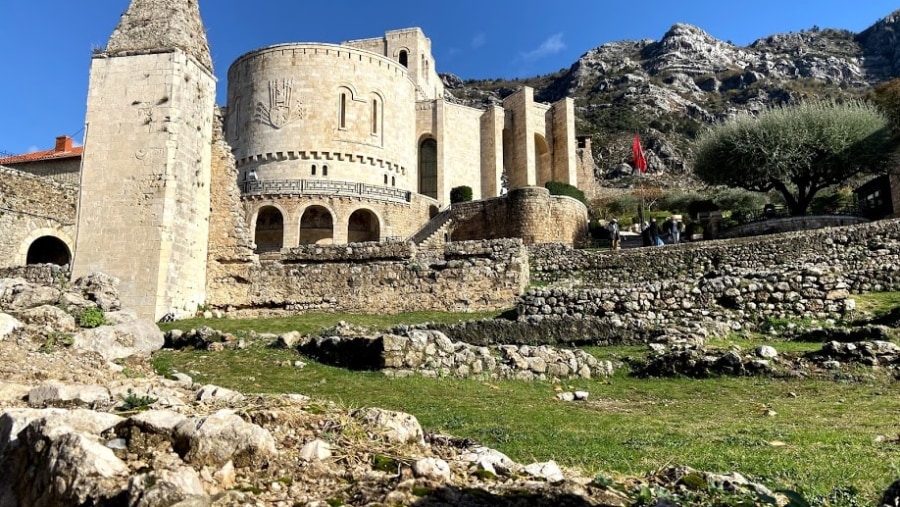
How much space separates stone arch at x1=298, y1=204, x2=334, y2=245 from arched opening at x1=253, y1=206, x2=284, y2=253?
1229 mm

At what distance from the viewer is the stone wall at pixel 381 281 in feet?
60.2

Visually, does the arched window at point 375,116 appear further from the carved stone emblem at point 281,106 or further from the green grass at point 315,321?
the green grass at point 315,321

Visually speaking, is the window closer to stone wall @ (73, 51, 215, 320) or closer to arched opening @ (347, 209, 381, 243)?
arched opening @ (347, 209, 381, 243)

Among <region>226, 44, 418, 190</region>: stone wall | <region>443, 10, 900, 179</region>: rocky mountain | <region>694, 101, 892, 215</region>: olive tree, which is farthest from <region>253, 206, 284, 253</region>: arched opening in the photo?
<region>443, 10, 900, 179</region>: rocky mountain

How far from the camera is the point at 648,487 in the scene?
3.47 m

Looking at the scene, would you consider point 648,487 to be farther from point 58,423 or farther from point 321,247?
point 321,247

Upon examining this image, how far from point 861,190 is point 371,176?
2759 centimetres

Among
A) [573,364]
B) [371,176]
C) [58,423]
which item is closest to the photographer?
[58,423]

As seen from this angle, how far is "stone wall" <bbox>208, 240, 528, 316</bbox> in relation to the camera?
18.4 metres

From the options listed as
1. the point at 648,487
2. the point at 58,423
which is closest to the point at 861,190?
the point at 648,487

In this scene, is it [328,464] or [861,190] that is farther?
[861,190]

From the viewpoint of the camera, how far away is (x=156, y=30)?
56.3ft

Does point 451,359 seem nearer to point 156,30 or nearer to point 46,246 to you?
point 156,30

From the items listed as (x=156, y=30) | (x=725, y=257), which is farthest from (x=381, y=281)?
(x=725, y=257)
